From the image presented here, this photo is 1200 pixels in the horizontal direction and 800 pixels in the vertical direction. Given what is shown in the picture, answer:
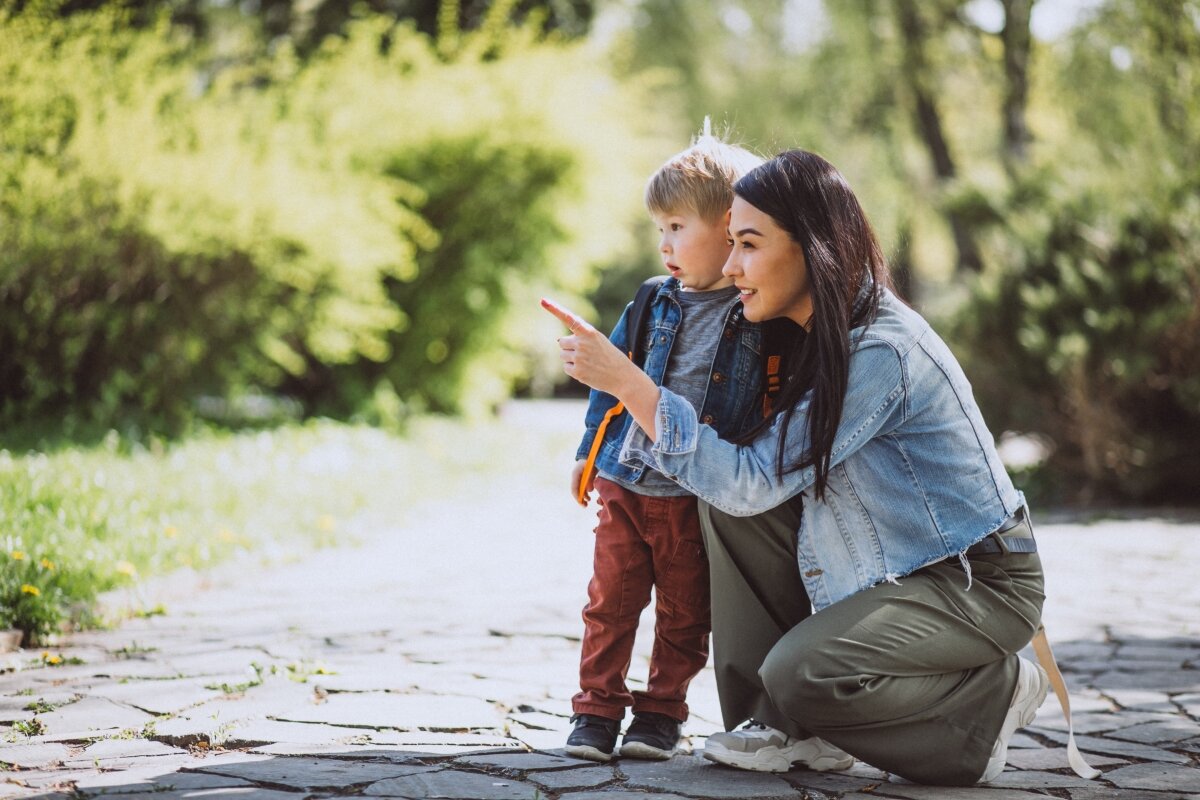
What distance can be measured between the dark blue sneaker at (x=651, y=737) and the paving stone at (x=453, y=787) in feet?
1.19

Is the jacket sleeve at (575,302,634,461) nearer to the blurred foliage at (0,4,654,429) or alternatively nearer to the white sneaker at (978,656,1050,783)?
the white sneaker at (978,656,1050,783)

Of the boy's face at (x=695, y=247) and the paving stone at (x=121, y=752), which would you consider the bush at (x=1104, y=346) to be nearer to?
the boy's face at (x=695, y=247)

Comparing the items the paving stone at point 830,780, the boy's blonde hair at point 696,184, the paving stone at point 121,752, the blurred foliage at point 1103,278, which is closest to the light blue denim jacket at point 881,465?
the paving stone at point 830,780

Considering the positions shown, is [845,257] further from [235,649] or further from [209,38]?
[209,38]

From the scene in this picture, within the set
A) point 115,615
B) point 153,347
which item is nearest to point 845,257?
point 115,615

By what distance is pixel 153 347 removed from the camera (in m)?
8.50

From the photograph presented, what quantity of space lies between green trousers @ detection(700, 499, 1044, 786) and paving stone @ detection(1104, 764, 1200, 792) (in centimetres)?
36

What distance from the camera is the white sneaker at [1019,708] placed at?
271 cm

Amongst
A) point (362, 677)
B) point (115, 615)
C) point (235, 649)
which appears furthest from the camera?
point (115, 615)

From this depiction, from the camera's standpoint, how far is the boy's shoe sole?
2.74m

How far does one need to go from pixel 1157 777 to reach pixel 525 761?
147 centimetres

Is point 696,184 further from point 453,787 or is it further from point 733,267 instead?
point 453,787

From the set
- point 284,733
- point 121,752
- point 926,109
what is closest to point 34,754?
point 121,752

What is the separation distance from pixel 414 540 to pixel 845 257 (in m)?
4.34
